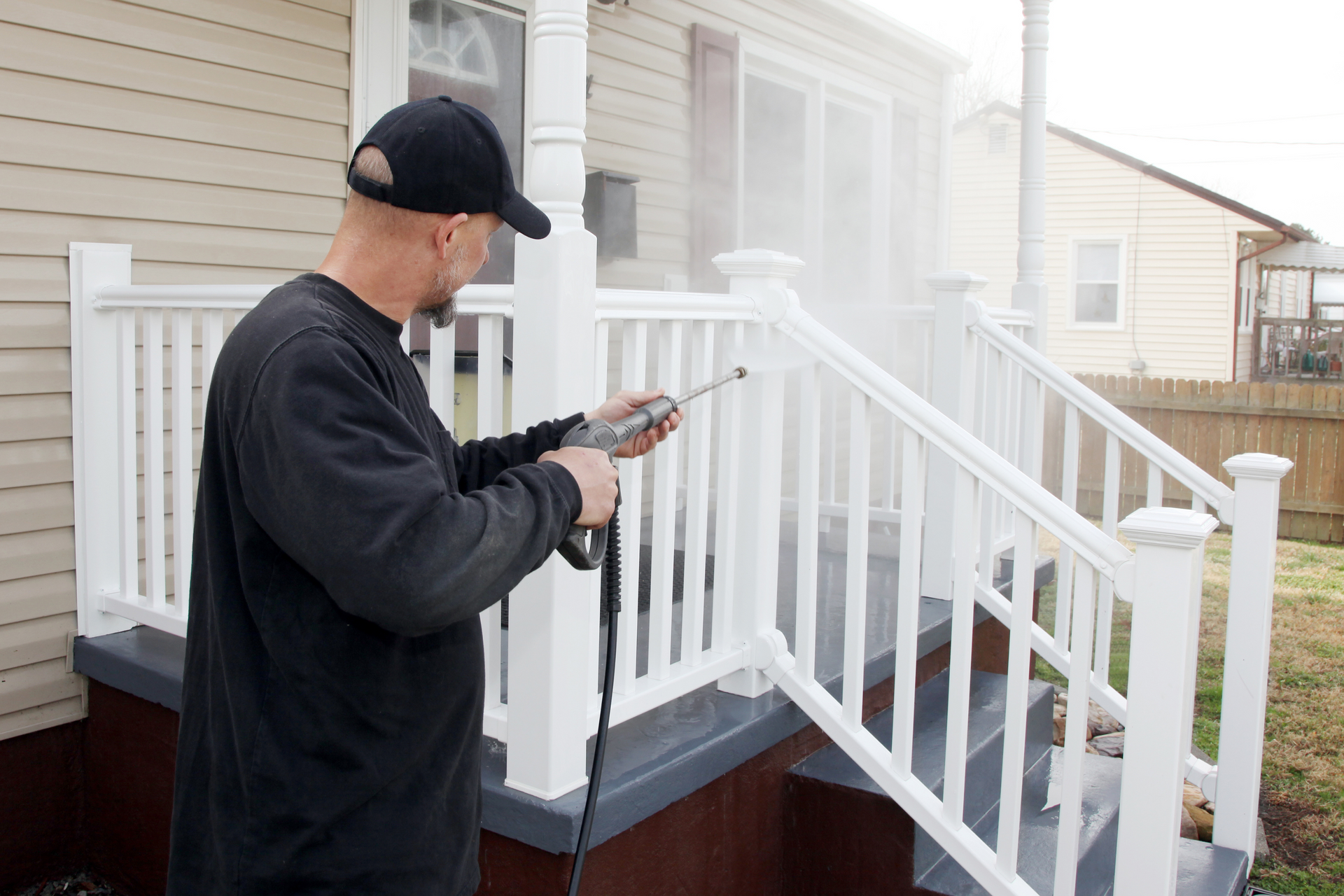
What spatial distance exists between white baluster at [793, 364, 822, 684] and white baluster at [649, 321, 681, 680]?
0.38 m

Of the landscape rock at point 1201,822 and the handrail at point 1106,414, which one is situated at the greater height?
the handrail at point 1106,414

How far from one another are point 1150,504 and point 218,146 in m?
3.31

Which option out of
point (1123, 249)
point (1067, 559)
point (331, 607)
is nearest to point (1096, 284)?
point (1123, 249)

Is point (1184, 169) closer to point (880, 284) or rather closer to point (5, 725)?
point (880, 284)

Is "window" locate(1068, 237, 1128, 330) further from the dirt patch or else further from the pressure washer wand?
the pressure washer wand

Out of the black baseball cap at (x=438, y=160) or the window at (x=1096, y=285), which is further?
the window at (x=1096, y=285)

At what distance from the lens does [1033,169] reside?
488 centimetres

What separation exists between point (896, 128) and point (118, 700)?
635 centimetres

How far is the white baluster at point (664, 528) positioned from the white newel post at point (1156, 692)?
1.02 metres

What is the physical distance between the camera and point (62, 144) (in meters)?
3.09

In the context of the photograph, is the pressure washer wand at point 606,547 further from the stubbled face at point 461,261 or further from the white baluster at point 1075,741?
the white baluster at point 1075,741

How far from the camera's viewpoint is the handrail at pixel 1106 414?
335 cm

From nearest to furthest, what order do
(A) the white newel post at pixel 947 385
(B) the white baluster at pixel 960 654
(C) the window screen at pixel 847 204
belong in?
1. (B) the white baluster at pixel 960 654
2. (A) the white newel post at pixel 947 385
3. (C) the window screen at pixel 847 204

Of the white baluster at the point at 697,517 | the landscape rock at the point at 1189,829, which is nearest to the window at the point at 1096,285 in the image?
the landscape rock at the point at 1189,829
